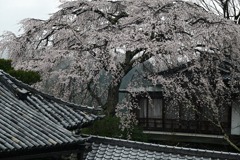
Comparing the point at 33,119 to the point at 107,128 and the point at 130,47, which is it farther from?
the point at 130,47

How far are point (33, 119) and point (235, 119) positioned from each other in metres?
13.6

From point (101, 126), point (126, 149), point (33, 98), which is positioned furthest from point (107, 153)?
point (101, 126)

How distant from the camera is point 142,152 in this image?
28.7 ft

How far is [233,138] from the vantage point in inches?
731

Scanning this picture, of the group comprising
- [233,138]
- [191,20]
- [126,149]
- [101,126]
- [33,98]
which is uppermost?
[191,20]

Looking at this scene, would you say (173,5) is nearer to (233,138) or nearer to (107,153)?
(233,138)

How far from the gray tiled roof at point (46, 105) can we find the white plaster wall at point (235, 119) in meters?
12.0

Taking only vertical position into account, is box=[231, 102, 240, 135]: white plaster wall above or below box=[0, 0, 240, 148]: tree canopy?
below

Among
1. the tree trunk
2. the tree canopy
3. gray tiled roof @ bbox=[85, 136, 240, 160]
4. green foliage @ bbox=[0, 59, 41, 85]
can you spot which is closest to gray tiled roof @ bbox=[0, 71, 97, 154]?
gray tiled roof @ bbox=[85, 136, 240, 160]

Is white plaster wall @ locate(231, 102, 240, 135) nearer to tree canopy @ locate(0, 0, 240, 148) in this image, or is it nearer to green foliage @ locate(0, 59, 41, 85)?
tree canopy @ locate(0, 0, 240, 148)

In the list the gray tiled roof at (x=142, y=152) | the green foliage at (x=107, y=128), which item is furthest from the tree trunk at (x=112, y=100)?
the gray tiled roof at (x=142, y=152)

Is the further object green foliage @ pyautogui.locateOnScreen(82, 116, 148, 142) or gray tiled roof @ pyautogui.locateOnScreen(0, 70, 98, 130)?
green foliage @ pyautogui.locateOnScreen(82, 116, 148, 142)

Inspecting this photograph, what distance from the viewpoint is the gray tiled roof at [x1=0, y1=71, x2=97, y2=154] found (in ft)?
20.5

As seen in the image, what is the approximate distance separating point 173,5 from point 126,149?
8775mm
